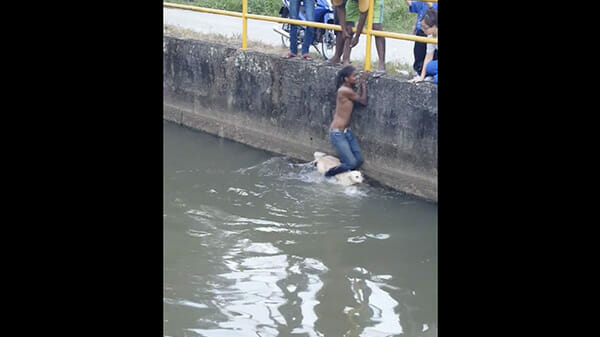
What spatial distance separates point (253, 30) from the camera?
13.5m

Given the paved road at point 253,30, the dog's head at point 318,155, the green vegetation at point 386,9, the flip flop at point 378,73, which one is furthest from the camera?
the green vegetation at point 386,9

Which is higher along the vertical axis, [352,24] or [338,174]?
[352,24]

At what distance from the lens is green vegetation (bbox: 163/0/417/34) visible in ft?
42.9

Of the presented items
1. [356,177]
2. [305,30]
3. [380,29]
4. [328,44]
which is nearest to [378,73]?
[380,29]

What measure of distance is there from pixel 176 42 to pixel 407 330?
22.4ft

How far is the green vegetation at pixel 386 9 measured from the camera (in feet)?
42.9

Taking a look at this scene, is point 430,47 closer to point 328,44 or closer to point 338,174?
point 338,174

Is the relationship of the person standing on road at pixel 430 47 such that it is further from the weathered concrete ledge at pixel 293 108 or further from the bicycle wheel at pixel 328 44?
the bicycle wheel at pixel 328 44

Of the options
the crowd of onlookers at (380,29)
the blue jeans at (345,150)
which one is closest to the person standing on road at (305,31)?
the crowd of onlookers at (380,29)

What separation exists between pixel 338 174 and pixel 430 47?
5.40 feet

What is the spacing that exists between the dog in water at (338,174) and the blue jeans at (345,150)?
6 cm

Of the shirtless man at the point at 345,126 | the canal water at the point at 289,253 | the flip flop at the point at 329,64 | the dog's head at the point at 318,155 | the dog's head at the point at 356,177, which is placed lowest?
the canal water at the point at 289,253
